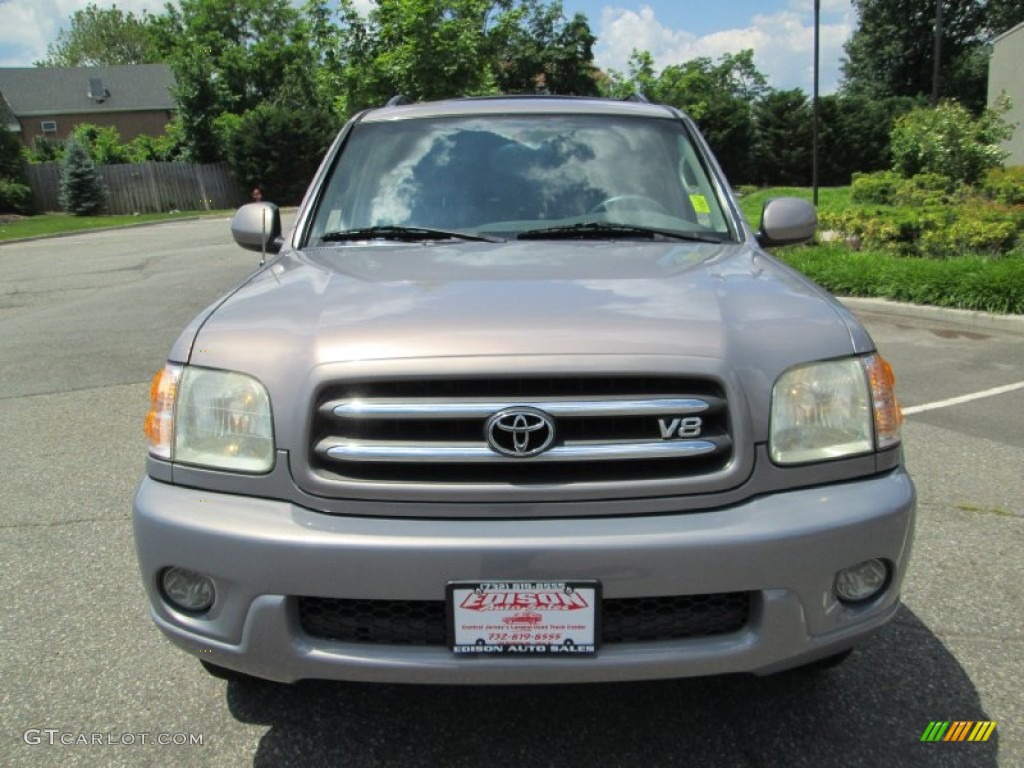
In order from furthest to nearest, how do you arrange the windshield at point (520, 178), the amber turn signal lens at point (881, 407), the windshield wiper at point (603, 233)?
the windshield at point (520, 178)
the windshield wiper at point (603, 233)
the amber turn signal lens at point (881, 407)

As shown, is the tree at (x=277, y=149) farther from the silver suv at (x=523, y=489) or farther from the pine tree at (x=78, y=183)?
the silver suv at (x=523, y=489)

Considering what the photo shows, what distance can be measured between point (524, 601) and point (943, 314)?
8254 mm

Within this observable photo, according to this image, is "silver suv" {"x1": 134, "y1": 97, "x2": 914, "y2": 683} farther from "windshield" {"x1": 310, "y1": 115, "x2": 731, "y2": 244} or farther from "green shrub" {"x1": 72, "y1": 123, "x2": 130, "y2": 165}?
"green shrub" {"x1": 72, "y1": 123, "x2": 130, "y2": 165}

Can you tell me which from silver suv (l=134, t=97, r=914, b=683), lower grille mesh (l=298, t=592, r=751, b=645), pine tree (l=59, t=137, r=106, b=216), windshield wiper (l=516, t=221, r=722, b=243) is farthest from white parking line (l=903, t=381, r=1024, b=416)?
pine tree (l=59, t=137, r=106, b=216)

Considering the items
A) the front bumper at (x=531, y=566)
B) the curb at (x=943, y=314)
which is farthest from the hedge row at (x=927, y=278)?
the front bumper at (x=531, y=566)

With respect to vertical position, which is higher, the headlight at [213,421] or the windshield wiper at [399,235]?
the windshield wiper at [399,235]

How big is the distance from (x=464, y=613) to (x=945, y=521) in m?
2.88

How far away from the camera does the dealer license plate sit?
76.4 inches

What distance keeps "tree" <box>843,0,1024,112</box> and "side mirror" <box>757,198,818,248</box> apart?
57.2 m

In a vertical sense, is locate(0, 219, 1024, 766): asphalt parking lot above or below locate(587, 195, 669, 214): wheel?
below

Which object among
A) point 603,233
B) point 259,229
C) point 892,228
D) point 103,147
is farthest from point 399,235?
point 103,147

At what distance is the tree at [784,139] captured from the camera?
36.7m

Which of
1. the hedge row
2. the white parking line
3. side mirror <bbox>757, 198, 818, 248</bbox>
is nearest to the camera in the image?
side mirror <bbox>757, 198, 818, 248</bbox>

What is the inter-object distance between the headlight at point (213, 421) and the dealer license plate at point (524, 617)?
587 millimetres
